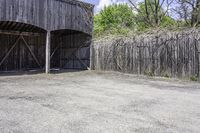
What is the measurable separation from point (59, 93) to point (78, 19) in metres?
10.3

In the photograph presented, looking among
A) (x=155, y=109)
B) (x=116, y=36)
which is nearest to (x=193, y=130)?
(x=155, y=109)

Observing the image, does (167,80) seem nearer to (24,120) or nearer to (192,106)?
(192,106)

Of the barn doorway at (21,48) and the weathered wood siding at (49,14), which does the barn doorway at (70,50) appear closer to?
the barn doorway at (21,48)

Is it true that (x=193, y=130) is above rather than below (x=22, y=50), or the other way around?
below

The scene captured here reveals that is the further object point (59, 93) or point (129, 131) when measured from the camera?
point (59, 93)

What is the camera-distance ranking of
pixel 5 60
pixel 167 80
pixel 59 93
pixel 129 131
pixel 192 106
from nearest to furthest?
1. pixel 129 131
2. pixel 192 106
3. pixel 59 93
4. pixel 167 80
5. pixel 5 60

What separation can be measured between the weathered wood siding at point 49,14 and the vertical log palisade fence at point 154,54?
6.29 feet

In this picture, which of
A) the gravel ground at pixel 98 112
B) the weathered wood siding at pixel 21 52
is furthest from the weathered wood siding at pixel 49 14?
the gravel ground at pixel 98 112

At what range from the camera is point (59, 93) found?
10.0m

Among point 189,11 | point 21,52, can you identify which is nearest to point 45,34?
point 21,52

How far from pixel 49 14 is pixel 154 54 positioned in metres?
6.69

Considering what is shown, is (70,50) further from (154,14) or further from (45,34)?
(154,14)

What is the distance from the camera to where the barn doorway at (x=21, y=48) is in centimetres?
2003

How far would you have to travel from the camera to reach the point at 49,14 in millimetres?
17656
